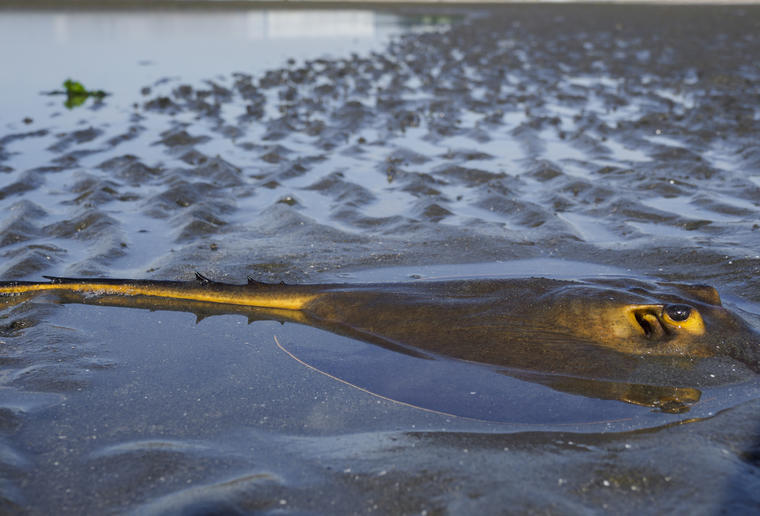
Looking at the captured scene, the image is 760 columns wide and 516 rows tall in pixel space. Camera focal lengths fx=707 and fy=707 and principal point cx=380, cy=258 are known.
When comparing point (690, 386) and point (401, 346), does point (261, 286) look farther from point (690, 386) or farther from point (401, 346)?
point (690, 386)

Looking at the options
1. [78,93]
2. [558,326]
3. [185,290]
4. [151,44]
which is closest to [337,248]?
[185,290]

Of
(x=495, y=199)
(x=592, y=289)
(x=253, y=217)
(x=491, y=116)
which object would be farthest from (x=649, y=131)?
(x=592, y=289)

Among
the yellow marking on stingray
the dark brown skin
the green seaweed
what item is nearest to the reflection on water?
the green seaweed

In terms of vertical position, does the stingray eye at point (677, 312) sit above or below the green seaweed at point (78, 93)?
above

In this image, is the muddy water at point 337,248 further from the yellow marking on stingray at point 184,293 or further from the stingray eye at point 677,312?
the stingray eye at point 677,312

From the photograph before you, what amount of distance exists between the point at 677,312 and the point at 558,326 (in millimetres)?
511

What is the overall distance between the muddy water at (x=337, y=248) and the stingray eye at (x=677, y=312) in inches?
13.4

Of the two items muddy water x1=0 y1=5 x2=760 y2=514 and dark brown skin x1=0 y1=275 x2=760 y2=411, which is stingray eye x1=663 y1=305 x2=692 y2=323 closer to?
dark brown skin x1=0 y1=275 x2=760 y2=411

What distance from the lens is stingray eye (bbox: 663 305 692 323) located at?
10.1 feet

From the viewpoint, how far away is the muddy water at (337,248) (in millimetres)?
2525

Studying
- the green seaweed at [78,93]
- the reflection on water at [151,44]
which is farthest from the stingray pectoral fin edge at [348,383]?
the green seaweed at [78,93]

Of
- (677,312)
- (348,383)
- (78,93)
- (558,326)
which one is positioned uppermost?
(677,312)

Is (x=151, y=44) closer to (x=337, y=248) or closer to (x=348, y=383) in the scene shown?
(x=337, y=248)

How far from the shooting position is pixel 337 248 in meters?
5.34
